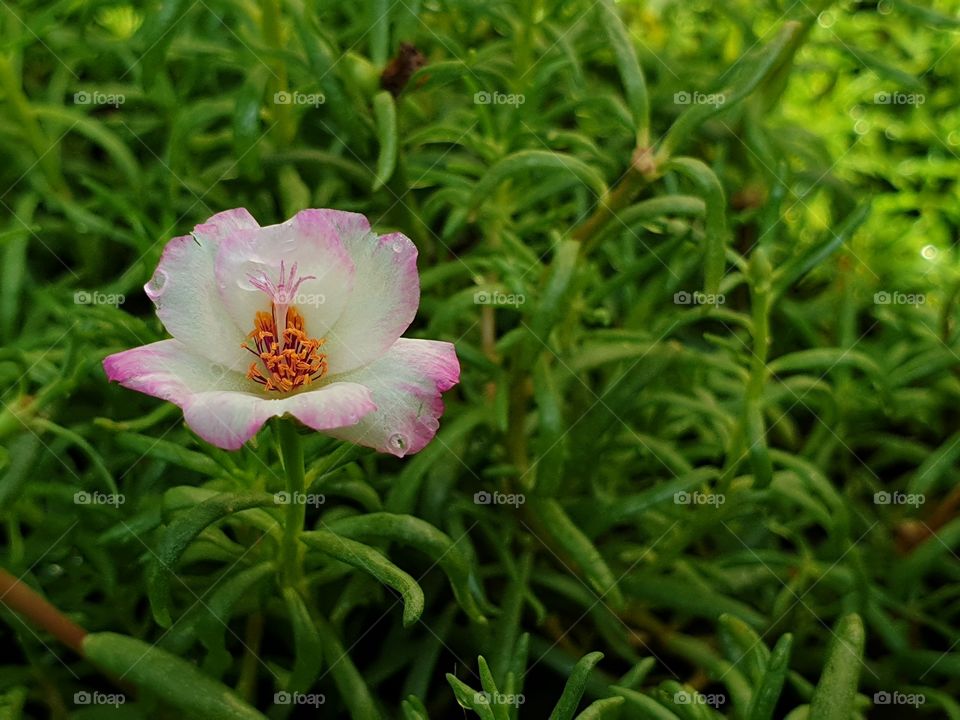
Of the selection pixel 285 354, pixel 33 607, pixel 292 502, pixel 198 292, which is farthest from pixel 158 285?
pixel 33 607

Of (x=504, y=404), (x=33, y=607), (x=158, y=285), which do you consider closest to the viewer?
(x=158, y=285)

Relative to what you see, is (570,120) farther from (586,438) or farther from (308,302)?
(308,302)

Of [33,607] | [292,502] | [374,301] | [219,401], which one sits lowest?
[33,607]

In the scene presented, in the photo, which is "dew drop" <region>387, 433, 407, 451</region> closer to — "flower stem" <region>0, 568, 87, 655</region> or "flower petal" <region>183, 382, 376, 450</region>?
"flower petal" <region>183, 382, 376, 450</region>

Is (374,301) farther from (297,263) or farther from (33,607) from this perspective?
(33,607)

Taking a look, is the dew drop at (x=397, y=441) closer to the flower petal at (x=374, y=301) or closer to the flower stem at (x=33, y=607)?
the flower petal at (x=374, y=301)

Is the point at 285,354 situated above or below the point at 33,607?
above

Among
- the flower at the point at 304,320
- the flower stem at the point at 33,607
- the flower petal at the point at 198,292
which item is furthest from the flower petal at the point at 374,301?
the flower stem at the point at 33,607

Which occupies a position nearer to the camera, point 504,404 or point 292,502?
point 292,502
